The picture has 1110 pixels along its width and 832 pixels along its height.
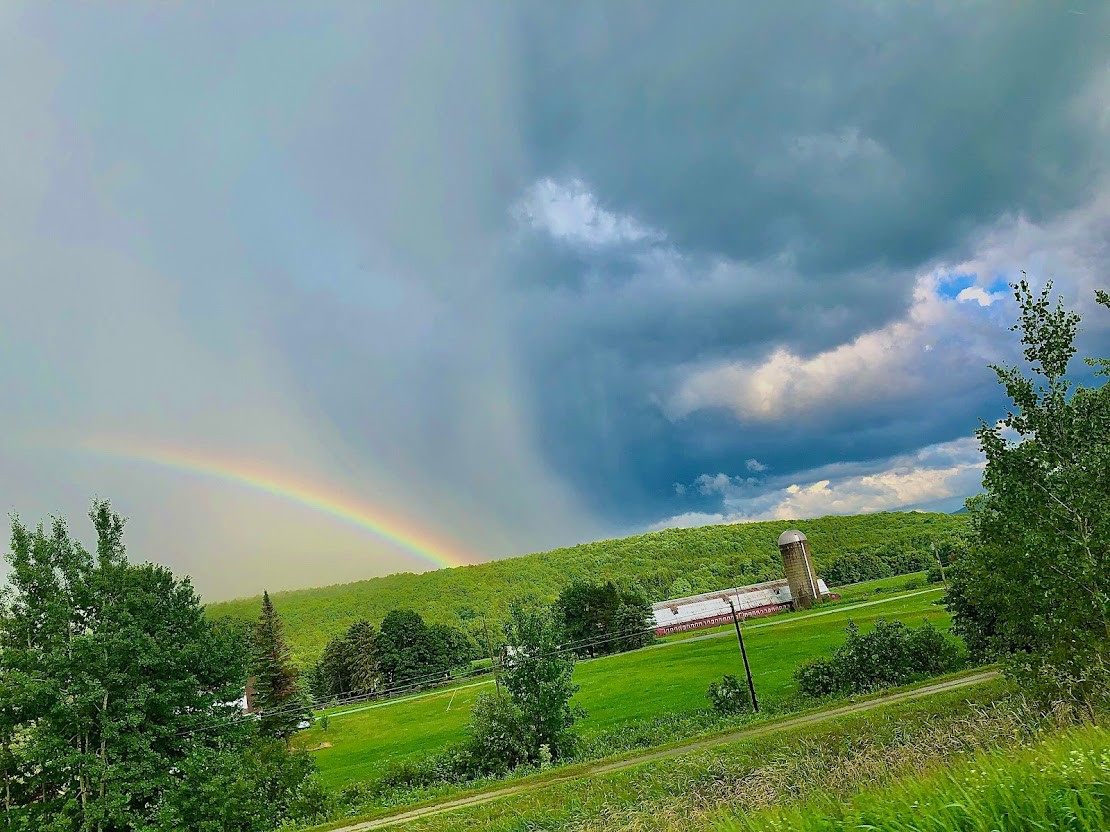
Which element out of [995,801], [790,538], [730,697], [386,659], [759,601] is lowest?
[759,601]

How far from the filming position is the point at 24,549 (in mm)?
31297

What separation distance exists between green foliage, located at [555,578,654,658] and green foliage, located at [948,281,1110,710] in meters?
89.6

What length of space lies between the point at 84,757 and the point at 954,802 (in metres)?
36.0

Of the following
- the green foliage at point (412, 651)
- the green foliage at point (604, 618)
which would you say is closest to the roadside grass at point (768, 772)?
the green foliage at point (604, 618)

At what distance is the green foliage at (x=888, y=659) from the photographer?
1441 inches

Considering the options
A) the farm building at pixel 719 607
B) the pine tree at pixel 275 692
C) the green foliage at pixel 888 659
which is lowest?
the farm building at pixel 719 607

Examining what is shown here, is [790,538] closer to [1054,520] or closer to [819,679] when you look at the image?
[819,679]

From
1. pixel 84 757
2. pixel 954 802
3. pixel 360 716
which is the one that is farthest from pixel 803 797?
pixel 360 716

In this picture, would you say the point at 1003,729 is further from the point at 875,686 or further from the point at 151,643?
the point at 151,643

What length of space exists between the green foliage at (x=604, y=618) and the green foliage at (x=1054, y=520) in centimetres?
8955

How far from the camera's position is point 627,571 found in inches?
6914

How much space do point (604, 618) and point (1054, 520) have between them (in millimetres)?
98506

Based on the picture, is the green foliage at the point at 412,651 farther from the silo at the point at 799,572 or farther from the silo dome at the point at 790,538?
the silo dome at the point at 790,538

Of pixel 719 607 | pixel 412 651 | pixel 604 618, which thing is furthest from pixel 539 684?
pixel 719 607
